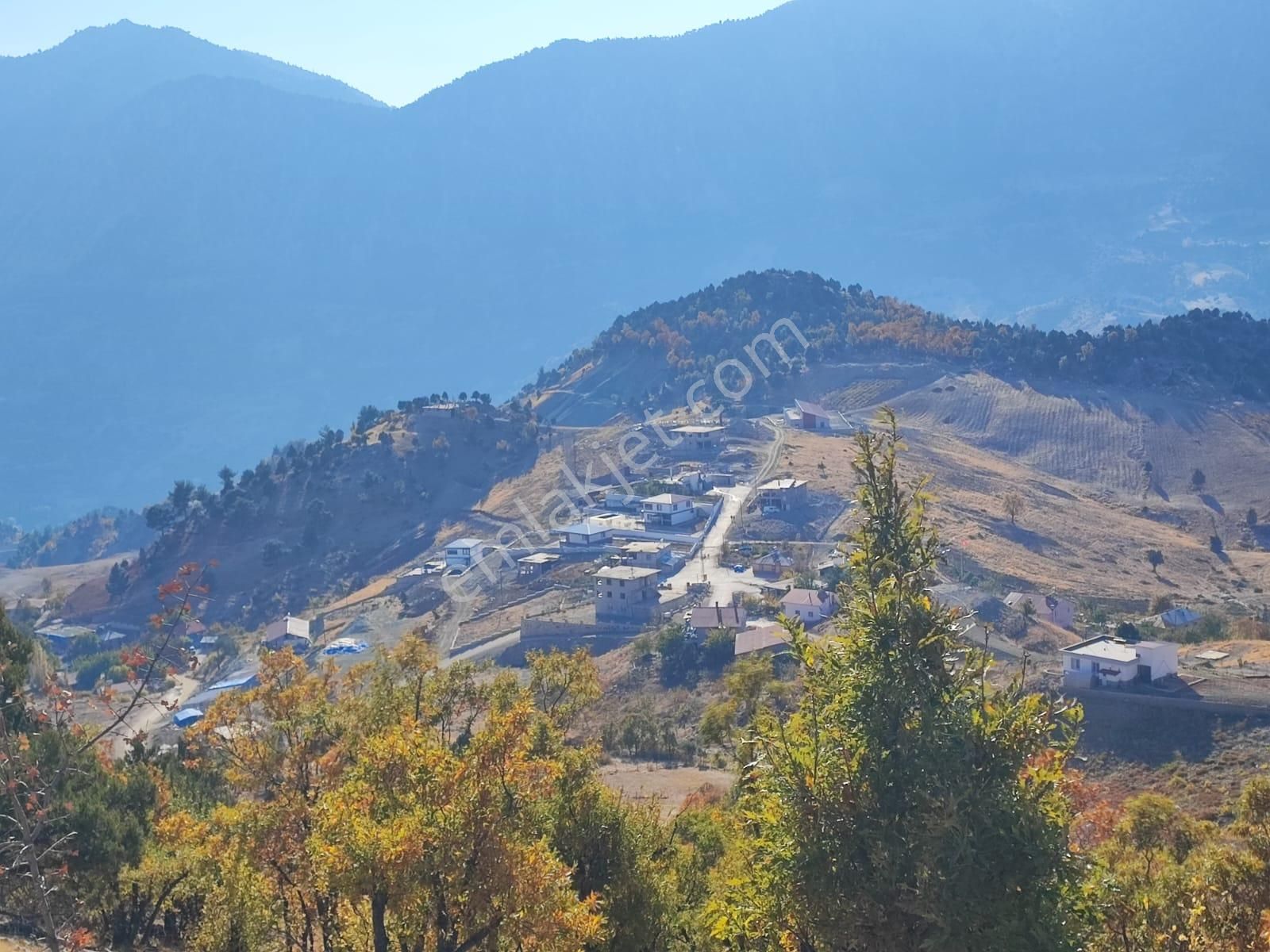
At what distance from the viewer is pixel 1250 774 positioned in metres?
23.9

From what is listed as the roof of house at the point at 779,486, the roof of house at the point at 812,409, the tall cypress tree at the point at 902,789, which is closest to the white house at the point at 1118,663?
the tall cypress tree at the point at 902,789

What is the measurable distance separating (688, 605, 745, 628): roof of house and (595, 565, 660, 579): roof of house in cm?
484

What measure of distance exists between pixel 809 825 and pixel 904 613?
166cm

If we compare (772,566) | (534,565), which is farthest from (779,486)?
(534,565)

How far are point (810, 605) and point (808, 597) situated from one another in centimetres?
74

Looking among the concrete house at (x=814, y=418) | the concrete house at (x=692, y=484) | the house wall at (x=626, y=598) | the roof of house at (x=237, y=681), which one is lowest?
the roof of house at (x=237, y=681)

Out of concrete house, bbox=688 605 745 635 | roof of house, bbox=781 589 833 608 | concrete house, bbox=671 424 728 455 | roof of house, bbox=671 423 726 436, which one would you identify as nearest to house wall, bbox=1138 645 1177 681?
roof of house, bbox=781 589 833 608

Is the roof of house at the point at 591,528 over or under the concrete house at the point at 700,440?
under

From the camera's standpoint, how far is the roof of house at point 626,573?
47.2m

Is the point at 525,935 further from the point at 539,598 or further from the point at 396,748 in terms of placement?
the point at 539,598

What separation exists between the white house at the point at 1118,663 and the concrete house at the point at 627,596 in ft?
64.9

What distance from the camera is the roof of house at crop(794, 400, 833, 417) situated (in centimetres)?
7531

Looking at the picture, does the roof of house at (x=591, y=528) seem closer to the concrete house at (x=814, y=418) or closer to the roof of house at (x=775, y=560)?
the roof of house at (x=775, y=560)

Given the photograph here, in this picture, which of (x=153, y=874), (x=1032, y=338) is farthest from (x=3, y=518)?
(x=153, y=874)
